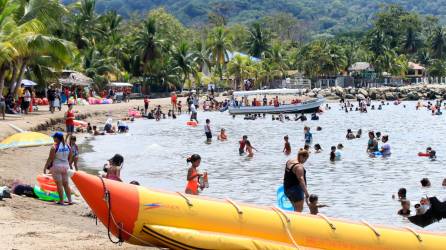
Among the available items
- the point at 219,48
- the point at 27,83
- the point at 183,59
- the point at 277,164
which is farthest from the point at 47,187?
the point at 219,48

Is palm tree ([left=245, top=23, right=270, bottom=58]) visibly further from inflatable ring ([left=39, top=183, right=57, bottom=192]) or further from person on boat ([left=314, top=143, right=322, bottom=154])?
inflatable ring ([left=39, top=183, right=57, bottom=192])

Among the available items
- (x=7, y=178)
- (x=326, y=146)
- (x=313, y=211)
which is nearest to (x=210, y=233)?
(x=313, y=211)

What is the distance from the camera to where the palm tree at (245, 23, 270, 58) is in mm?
102812

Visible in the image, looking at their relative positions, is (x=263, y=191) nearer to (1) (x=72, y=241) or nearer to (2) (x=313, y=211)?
(2) (x=313, y=211)

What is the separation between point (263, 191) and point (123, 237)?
32.3 feet

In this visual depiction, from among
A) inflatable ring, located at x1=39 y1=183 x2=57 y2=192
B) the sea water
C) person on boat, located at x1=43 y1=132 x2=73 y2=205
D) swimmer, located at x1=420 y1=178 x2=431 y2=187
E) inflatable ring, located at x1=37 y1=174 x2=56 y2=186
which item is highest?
person on boat, located at x1=43 y1=132 x2=73 y2=205

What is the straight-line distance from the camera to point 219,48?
8519 centimetres

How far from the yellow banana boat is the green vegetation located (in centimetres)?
2192

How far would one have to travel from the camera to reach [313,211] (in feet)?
39.8

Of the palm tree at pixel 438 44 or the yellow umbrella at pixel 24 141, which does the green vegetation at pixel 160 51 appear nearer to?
the palm tree at pixel 438 44

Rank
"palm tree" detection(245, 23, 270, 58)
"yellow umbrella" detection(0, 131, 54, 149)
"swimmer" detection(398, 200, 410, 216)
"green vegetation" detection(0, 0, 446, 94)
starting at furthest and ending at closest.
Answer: "palm tree" detection(245, 23, 270, 58) < "green vegetation" detection(0, 0, 446, 94) < "yellow umbrella" detection(0, 131, 54, 149) < "swimmer" detection(398, 200, 410, 216)

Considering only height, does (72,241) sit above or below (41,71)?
below

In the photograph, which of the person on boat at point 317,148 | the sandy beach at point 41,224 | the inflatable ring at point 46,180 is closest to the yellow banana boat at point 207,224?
the sandy beach at point 41,224

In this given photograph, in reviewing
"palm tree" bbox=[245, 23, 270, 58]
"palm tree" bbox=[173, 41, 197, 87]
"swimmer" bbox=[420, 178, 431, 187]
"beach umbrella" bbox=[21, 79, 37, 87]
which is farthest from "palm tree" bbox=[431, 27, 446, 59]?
"swimmer" bbox=[420, 178, 431, 187]
